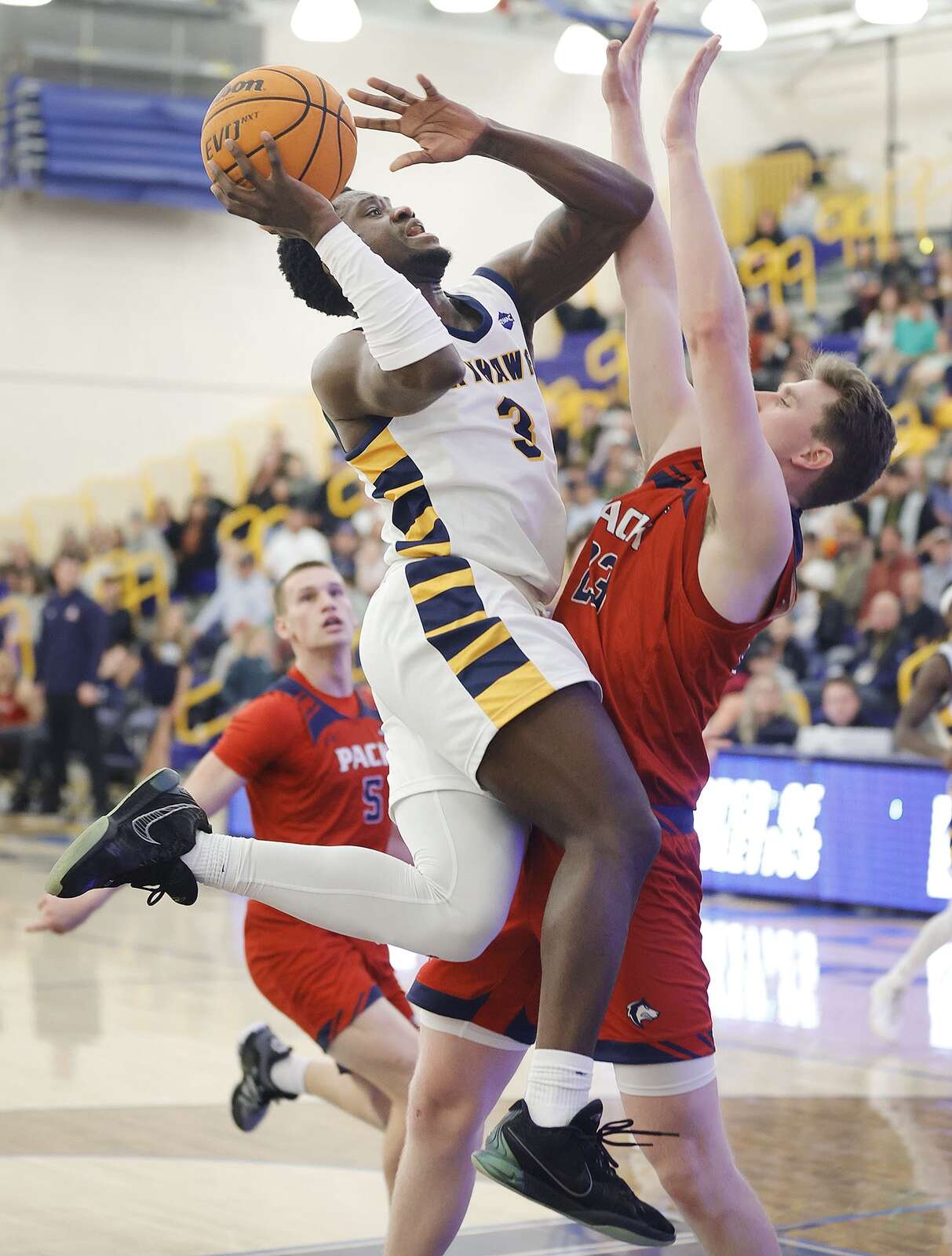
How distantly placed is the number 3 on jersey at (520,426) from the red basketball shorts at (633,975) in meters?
0.71

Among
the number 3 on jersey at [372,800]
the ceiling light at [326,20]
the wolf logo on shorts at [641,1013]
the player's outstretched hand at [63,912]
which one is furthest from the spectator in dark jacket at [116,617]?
the wolf logo on shorts at [641,1013]

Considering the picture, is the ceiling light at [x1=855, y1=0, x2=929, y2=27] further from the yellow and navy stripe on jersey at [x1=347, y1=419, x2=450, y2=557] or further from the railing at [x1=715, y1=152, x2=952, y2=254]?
the yellow and navy stripe on jersey at [x1=347, y1=419, x2=450, y2=557]

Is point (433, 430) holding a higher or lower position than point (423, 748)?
higher

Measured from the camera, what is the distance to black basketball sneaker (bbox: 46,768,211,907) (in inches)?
110

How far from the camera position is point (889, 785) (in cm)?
973

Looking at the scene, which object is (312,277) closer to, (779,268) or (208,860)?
(208,860)

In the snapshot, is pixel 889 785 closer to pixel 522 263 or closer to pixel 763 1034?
pixel 763 1034

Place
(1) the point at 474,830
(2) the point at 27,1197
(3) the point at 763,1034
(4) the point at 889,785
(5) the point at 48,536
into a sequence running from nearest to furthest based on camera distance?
(1) the point at 474,830, (2) the point at 27,1197, (3) the point at 763,1034, (4) the point at 889,785, (5) the point at 48,536

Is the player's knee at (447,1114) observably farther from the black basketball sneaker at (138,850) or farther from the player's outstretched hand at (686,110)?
the player's outstretched hand at (686,110)

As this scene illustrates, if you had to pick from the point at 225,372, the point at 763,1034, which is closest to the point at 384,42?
the point at 225,372

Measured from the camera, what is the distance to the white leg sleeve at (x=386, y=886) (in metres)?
2.89

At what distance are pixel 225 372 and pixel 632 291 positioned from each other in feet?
51.6

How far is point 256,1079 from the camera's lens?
16.4 feet

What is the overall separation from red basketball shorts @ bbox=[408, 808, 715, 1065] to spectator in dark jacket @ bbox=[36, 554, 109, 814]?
443 inches
